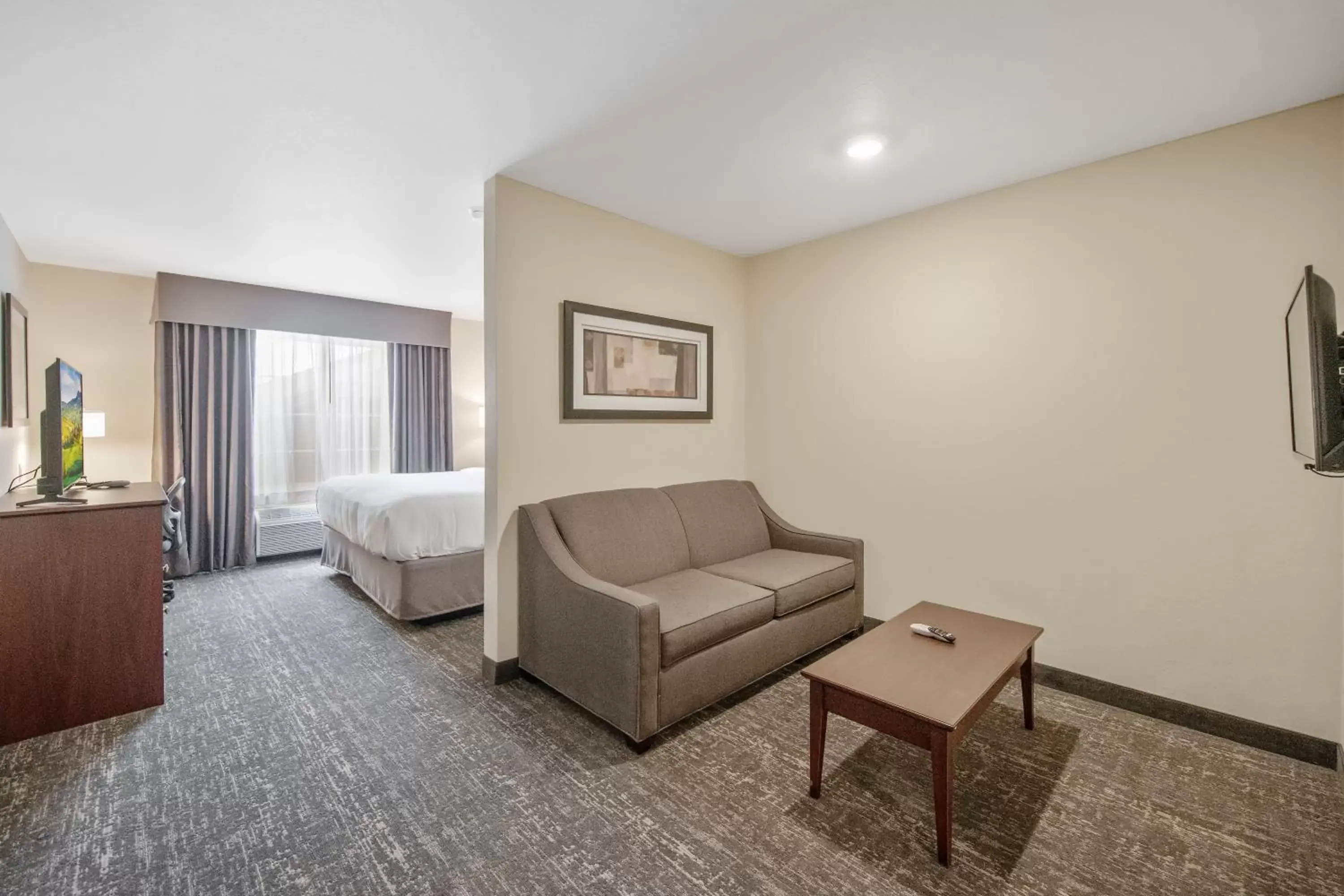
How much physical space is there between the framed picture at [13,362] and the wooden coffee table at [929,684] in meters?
4.61

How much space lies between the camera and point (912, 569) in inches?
131

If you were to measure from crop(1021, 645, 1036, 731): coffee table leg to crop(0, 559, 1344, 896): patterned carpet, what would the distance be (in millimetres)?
73

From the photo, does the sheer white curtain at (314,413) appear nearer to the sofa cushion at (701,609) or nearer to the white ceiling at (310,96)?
the white ceiling at (310,96)

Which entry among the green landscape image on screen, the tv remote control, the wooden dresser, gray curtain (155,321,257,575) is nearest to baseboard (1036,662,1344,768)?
the tv remote control

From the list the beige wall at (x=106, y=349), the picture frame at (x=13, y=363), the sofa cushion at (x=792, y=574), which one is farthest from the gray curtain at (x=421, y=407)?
the sofa cushion at (x=792, y=574)

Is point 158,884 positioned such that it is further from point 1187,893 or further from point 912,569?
point 912,569

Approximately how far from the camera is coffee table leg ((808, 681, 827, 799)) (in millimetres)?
1949

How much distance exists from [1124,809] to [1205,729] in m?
0.87

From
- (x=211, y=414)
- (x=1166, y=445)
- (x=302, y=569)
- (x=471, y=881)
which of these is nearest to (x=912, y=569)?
(x=1166, y=445)

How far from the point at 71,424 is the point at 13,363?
1.92 ft

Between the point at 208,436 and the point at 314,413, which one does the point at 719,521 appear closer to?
the point at 314,413

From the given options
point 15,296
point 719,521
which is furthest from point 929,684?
point 15,296

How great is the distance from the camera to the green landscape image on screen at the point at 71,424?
3049mm

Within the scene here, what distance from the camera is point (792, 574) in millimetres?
3059
